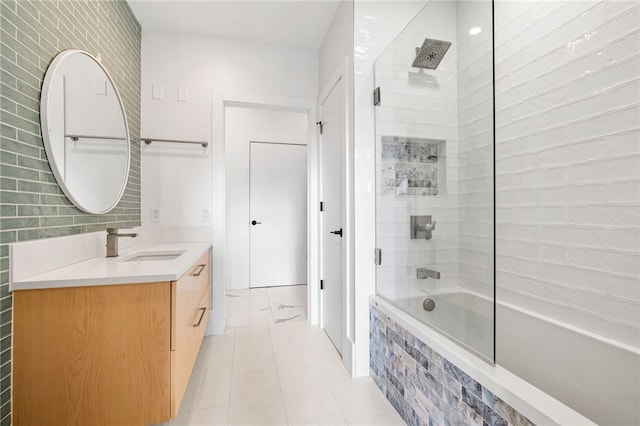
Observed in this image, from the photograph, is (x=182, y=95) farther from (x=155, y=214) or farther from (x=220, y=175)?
(x=155, y=214)

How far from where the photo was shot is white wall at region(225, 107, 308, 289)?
3.56m

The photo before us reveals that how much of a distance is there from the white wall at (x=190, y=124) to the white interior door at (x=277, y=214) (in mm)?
1247

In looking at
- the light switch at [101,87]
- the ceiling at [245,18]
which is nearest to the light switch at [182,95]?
the ceiling at [245,18]

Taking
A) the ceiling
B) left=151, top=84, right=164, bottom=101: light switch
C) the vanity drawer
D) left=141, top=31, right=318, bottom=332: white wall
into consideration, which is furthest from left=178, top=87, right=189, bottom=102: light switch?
the vanity drawer

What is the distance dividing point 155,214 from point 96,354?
1414 millimetres

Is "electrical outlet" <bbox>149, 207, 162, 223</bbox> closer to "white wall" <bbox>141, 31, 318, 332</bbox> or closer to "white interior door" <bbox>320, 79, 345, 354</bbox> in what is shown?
"white wall" <bbox>141, 31, 318, 332</bbox>

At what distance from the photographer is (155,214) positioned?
227cm

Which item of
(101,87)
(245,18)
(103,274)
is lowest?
(103,274)

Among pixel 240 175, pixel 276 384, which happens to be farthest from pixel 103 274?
pixel 240 175

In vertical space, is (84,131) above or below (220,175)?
above

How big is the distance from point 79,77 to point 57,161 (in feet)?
1.65

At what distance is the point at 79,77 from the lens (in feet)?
4.68

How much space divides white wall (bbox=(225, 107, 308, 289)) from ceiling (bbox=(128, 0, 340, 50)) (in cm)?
122

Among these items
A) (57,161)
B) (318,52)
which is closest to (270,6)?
(318,52)
